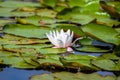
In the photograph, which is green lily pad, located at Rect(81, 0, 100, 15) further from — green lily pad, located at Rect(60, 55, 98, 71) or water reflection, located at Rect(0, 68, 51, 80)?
water reflection, located at Rect(0, 68, 51, 80)

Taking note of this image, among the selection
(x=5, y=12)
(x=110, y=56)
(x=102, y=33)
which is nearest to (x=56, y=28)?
(x=102, y=33)

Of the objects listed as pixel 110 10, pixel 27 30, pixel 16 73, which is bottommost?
pixel 16 73

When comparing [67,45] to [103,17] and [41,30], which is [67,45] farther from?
[103,17]

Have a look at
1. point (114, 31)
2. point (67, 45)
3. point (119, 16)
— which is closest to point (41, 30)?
point (67, 45)

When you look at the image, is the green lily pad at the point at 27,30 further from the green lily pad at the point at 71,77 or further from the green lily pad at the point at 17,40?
the green lily pad at the point at 71,77

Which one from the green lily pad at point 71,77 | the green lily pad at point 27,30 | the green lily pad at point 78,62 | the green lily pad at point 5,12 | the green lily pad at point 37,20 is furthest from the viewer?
the green lily pad at point 5,12

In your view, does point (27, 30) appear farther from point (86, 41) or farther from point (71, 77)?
point (71, 77)

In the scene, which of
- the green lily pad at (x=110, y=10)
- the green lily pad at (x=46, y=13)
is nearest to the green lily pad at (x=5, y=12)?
the green lily pad at (x=46, y=13)
